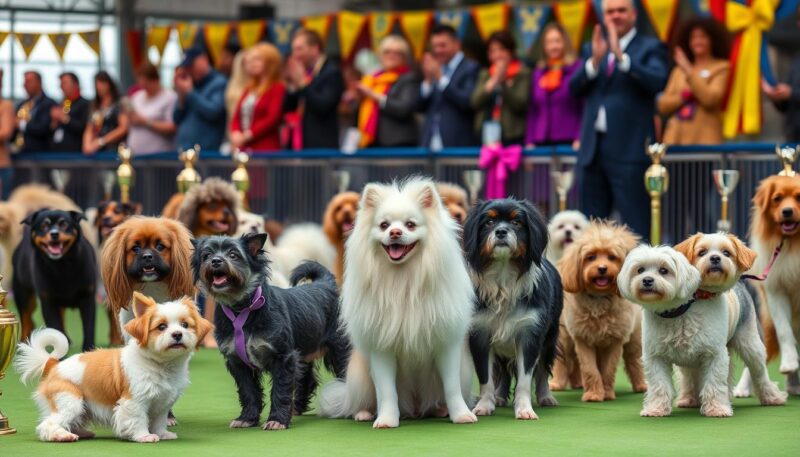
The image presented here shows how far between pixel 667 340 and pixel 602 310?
0.93m

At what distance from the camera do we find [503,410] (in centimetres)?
803

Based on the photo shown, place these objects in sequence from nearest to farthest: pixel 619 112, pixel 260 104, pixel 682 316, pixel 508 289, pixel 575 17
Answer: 1. pixel 682 316
2. pixel 508 289
3. pixel 619 112
4. pixel 260 104
5. pixel 575 17

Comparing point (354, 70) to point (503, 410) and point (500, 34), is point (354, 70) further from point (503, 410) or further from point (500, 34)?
point (503, 410)

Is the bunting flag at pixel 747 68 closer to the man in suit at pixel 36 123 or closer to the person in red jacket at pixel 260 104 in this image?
the person in red jacket at pixel 260 104

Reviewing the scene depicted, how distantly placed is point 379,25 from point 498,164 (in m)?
4.78

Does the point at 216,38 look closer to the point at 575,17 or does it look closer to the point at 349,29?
the point at 349,29

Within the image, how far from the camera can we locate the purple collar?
7.29 meters

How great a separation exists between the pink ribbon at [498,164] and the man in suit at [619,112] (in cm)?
115

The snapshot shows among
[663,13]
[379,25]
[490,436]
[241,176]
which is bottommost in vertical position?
[490,436]

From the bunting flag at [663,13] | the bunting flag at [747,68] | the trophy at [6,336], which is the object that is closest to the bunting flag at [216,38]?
the bunting flag at [663,13]

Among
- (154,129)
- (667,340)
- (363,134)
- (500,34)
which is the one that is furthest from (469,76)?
(667,340)

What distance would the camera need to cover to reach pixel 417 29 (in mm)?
16672

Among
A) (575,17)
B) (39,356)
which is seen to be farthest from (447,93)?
(39,356)

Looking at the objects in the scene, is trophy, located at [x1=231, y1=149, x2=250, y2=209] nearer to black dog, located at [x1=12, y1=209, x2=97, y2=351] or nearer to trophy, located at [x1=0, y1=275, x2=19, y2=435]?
black dog, located at [x1=12, y1=209, x2=97, y2=351]
